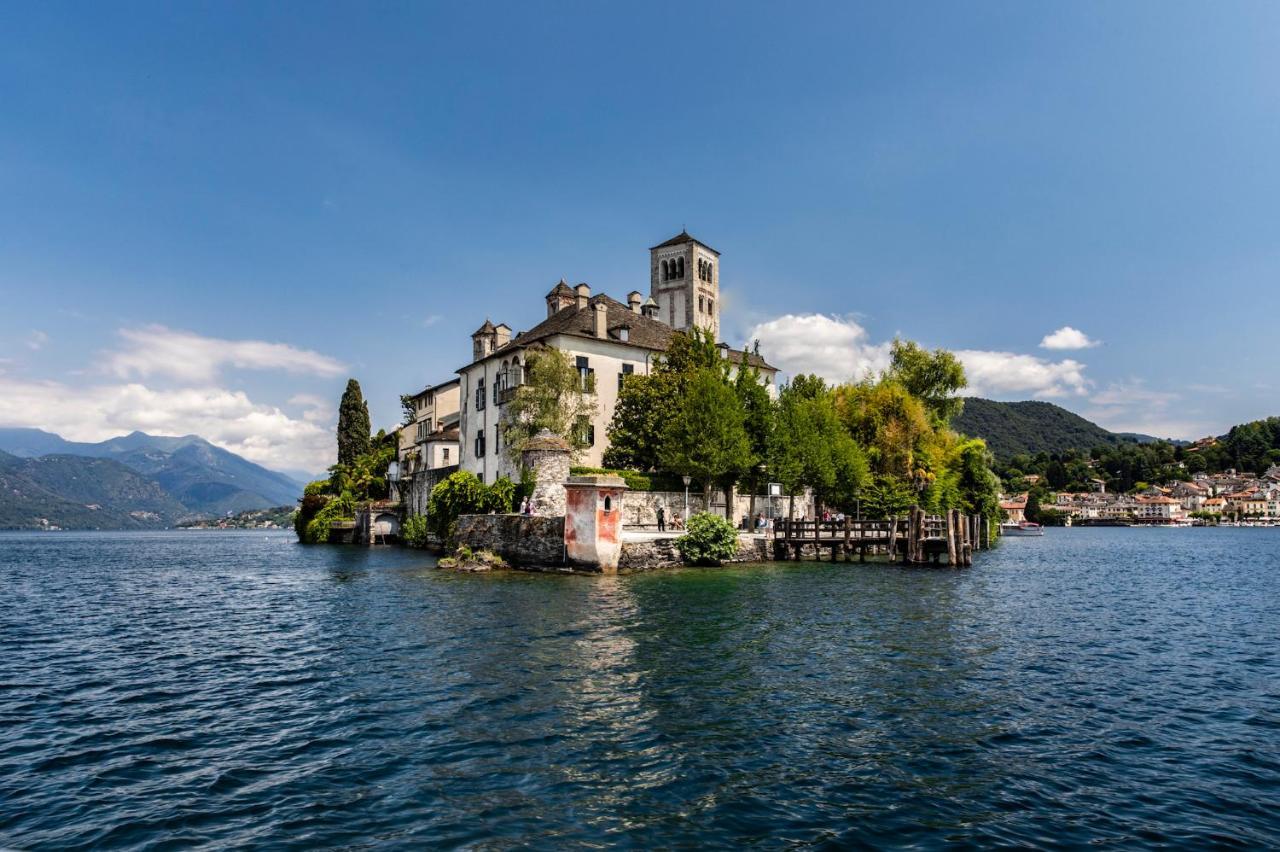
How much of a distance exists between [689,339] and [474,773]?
45.9 m

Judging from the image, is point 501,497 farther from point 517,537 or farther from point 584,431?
point 584,431

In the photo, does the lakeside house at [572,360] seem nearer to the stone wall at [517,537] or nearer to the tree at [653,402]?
the tree at [653,402]

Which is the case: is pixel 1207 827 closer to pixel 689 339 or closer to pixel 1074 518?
pixel 689 339

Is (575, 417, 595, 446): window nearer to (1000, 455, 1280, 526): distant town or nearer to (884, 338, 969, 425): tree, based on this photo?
(884, 338, 969, 425): tree

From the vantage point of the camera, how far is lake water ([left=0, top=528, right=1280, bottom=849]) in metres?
8.41

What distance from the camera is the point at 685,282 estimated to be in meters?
78.2

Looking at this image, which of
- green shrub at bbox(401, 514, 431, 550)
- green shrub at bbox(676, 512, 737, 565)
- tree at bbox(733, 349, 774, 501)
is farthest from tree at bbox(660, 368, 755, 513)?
green shrub at bbox(401, 514, 431, 550)

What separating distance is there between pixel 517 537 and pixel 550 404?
42.4 feet

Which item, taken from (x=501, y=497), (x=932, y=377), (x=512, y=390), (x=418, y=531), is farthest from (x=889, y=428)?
(x=418, y=531)

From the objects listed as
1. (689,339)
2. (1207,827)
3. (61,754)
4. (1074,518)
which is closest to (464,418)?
(689,339)

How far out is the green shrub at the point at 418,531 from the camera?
203 feet

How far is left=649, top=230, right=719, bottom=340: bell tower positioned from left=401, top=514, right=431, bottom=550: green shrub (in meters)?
32.2

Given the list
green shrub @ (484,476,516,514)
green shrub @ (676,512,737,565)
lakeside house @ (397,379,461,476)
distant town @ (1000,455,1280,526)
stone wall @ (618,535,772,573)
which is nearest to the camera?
stone wall @ (618,535,772,573)

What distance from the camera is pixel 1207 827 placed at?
8.38m
